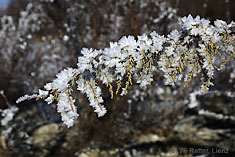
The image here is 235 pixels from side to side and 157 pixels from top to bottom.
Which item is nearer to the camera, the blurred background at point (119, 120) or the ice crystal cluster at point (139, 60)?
the ice crystal cluster at point (139, 60)

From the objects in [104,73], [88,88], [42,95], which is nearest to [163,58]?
[104,73]

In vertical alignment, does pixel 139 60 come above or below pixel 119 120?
below

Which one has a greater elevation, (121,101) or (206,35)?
(121,101)

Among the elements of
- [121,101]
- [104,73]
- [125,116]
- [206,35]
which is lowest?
[104,73]

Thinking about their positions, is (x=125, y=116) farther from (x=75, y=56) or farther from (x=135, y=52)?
(x=135, y=52)

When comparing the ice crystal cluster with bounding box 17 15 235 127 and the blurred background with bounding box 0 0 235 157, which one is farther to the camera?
the blurred background with bounding box 0 0 235 157

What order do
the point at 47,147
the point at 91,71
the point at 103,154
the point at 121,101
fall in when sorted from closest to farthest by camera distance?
the point at 91,71 → the point at 103,154 → the point at 47,147 → the point at 121,101

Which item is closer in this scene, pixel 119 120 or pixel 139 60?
pixel 139 60

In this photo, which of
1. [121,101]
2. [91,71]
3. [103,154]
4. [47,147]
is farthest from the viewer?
[121,101]
